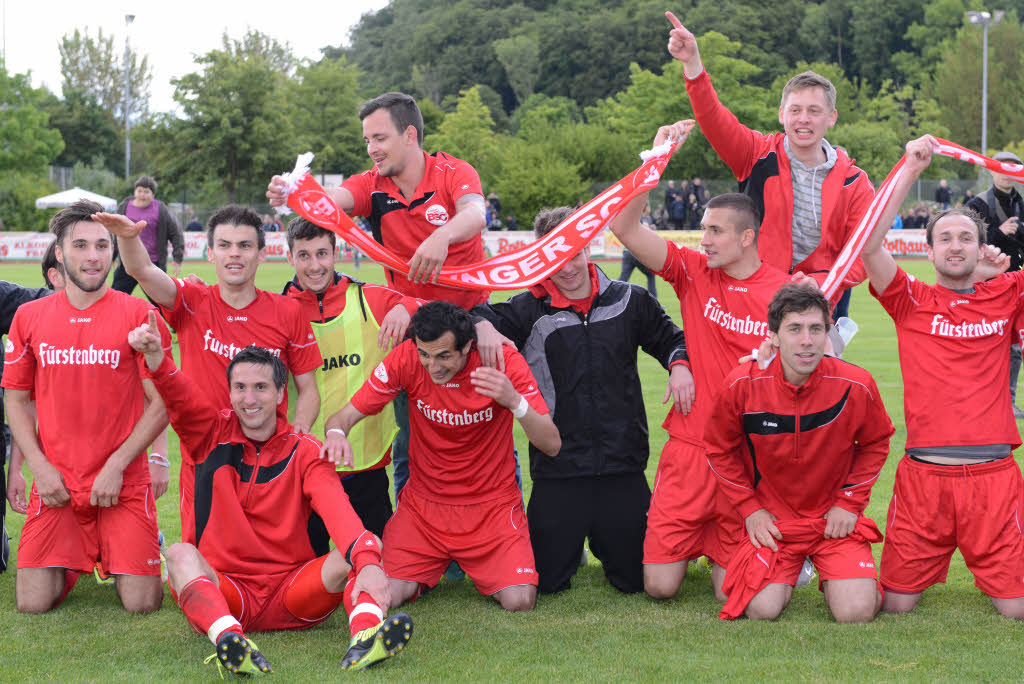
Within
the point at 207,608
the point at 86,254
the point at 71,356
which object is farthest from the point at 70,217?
the point at 207,608

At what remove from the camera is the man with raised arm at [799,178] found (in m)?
5.62

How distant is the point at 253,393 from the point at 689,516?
2372 mm

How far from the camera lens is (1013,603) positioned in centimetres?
510

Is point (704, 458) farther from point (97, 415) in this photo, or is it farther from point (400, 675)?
point (97, 415)

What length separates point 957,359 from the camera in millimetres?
5363

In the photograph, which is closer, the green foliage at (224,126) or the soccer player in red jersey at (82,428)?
the soccer player in red jersey at (82,428)

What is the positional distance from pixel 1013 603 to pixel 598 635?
202 centimetres

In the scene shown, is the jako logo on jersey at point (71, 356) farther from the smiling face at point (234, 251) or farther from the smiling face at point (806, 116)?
the smiling face at point (806, 116)

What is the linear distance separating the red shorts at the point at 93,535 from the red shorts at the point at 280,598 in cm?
69

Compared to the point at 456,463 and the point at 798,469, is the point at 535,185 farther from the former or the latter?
the point at 798,469

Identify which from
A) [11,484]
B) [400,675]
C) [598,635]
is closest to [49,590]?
[11,484]

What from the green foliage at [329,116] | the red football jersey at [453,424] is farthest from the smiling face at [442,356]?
the green foliage at [329,116]

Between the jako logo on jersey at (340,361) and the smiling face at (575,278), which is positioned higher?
the smiling face at (575,278)

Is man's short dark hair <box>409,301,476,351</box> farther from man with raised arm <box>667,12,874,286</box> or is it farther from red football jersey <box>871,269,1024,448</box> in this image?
red football jersey <box>871,269,1024,448</box>
